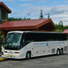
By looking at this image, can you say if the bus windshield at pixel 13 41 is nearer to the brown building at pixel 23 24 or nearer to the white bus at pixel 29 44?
the white bus at pixel 29 44

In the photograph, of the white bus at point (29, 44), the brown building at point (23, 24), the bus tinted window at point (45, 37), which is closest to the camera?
the white bus at point (29, 44)

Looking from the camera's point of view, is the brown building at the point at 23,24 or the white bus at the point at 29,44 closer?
the white bus at the point at 29,44

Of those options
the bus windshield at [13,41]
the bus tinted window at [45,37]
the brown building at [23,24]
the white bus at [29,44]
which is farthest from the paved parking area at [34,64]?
the brown building at [23,24]

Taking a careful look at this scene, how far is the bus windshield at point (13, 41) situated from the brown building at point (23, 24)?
276 inches

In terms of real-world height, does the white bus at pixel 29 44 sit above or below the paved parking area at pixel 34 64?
above

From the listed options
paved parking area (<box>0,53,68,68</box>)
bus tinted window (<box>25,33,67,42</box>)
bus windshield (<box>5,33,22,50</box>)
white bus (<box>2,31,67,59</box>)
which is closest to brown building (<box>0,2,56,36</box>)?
bus tinted window (<box>25,33,67,42</box>)

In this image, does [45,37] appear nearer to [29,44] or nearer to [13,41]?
[29,44]

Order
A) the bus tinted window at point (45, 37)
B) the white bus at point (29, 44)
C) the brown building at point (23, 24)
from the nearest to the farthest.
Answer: the white bus at point (29, 44)
the bus tinted window at point (45, 37)
the brown building at point (23, 24)

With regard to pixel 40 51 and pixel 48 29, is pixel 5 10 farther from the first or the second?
pixel 40 51

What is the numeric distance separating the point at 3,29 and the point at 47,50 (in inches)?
389

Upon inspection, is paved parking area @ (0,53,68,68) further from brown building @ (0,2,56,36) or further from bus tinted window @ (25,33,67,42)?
brown building @ (0,2,56,36)

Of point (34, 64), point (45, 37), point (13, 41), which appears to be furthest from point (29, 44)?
point (34, 64)

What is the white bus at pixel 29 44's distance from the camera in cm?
1741

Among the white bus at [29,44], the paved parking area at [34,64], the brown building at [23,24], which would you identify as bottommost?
the paved parking area at [34,64]
